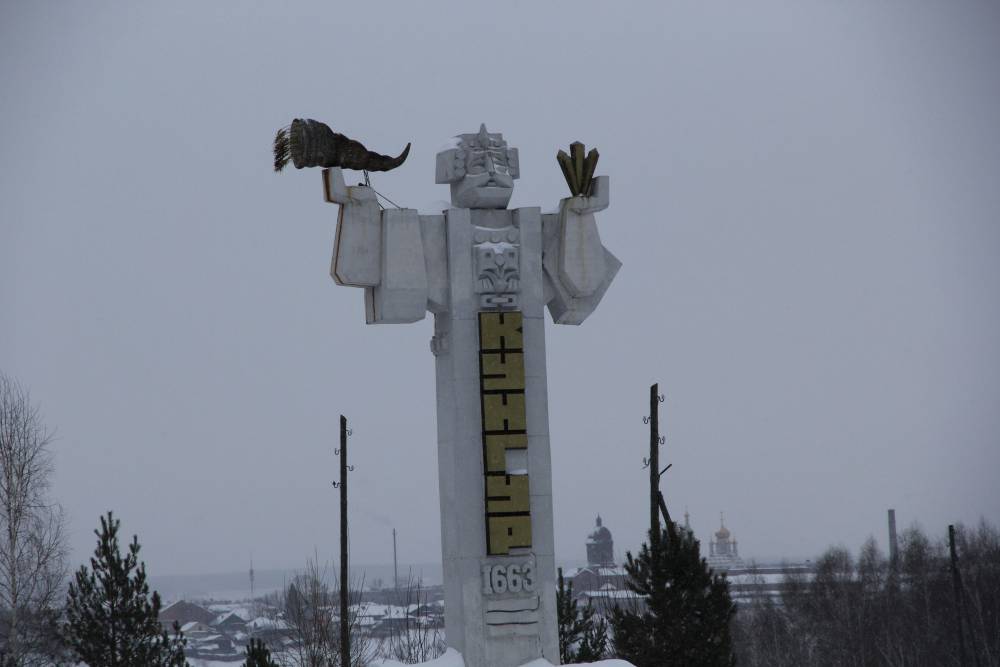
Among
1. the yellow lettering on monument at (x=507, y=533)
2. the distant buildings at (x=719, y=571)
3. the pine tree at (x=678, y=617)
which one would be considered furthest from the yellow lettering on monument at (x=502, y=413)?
the distant buildings at (x=719, y=571)

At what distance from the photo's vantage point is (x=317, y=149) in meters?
18.8

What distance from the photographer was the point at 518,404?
19109 millimetres

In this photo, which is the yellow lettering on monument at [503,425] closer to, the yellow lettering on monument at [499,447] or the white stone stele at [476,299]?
the yellow lettering on monument at [499,447]

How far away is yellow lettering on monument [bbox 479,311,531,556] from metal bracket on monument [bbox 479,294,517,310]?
0.10m

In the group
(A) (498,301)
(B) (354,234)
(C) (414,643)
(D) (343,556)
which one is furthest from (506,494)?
(C) (414,643)

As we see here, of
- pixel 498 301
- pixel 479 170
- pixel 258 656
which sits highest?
pixel 479 170

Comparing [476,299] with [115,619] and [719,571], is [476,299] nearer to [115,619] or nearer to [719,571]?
[115,619]

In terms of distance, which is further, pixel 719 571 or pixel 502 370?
pixel 719 571

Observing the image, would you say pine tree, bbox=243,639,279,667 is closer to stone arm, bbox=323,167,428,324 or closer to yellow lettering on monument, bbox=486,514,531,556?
yellow lettering on monument, bbox=486,514,531,556

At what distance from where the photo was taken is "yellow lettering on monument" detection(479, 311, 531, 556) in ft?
61.5

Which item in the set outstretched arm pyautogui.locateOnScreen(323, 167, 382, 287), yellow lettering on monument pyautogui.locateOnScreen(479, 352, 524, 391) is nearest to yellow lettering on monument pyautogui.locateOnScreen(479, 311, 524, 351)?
yellow lettering on monument pyautogui.locateOnScreen(479, 352, 524, 391)

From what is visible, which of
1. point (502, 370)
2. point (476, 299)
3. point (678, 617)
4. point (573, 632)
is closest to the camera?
point (502, 370)

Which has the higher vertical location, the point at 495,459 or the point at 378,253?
the point at 378,253

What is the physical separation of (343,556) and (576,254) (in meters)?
11.4
